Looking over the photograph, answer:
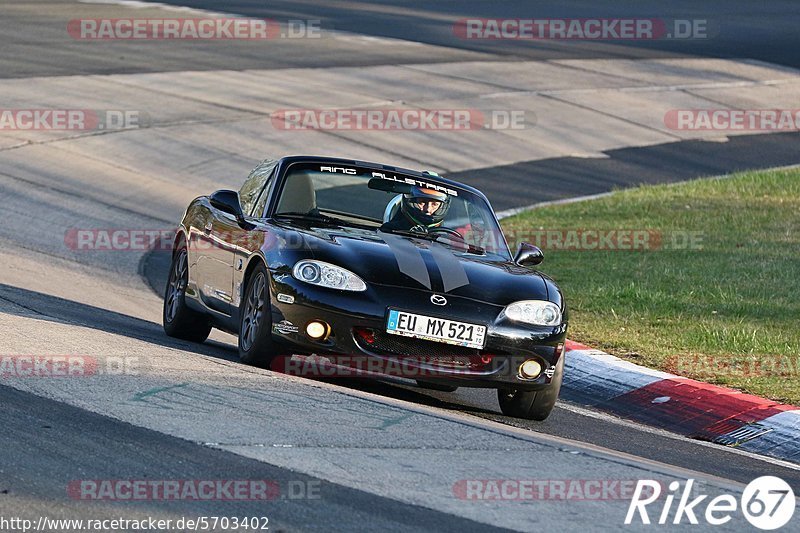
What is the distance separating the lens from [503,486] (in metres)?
6.54

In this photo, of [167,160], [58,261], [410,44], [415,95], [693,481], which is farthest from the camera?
[410,44]

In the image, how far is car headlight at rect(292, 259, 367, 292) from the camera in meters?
8.64

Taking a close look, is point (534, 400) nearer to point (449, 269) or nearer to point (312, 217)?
point (449, 269)

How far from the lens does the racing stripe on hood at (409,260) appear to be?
345 inches

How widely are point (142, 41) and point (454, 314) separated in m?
22.8

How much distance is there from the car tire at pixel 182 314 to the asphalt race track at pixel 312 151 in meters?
0.21

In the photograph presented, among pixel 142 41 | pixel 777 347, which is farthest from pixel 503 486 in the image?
pixel 142 41

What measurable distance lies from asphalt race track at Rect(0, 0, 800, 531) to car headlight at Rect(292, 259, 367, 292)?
22.9 inches

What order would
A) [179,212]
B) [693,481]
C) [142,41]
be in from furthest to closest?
[142,41] < [179,212] < [693,481]

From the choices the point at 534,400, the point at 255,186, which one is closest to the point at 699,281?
the point at 255,186

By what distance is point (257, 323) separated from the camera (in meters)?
9.14

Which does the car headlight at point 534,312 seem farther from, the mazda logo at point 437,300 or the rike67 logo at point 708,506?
the rike67 logo at point 708,506

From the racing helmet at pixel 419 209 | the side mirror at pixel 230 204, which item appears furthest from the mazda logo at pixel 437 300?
the side mirror at pixel 230 204

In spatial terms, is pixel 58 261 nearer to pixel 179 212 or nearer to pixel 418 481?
pixel 179 212
